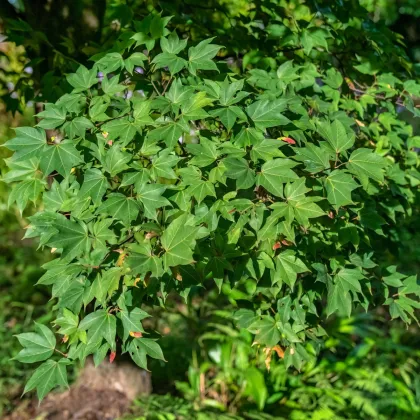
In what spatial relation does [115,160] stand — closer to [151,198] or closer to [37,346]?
[151,198]

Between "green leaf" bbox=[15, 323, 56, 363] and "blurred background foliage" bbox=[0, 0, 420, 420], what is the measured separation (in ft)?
1.63

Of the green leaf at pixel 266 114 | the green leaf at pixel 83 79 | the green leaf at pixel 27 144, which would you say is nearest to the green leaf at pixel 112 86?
the green leaf at pixel 83 79

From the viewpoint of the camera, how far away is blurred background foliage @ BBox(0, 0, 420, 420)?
2.49m

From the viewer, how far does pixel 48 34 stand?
2.84 metres

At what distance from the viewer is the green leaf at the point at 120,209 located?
4.81 ft

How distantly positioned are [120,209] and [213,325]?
2550mm

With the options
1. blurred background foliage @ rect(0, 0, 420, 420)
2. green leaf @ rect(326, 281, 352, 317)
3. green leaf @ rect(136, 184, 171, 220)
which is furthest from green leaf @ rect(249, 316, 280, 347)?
green leaf @ rect(136, 184, 171, 220)

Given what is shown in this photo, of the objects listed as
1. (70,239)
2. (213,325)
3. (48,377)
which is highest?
(70,239)

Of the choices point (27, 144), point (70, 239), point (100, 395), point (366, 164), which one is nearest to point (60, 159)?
point (27, 144)

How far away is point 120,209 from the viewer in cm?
147

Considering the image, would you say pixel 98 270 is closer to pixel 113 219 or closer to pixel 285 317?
pixel 113 219

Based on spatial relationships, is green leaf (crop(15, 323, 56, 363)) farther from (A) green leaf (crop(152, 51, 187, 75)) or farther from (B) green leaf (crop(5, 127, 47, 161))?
(A) green leaf (crop(152, 51, 187, 75))

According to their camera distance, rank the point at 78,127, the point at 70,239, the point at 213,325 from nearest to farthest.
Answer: the point at 70,239
the point at 78,127
the point at 213,325

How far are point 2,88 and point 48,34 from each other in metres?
0.36
